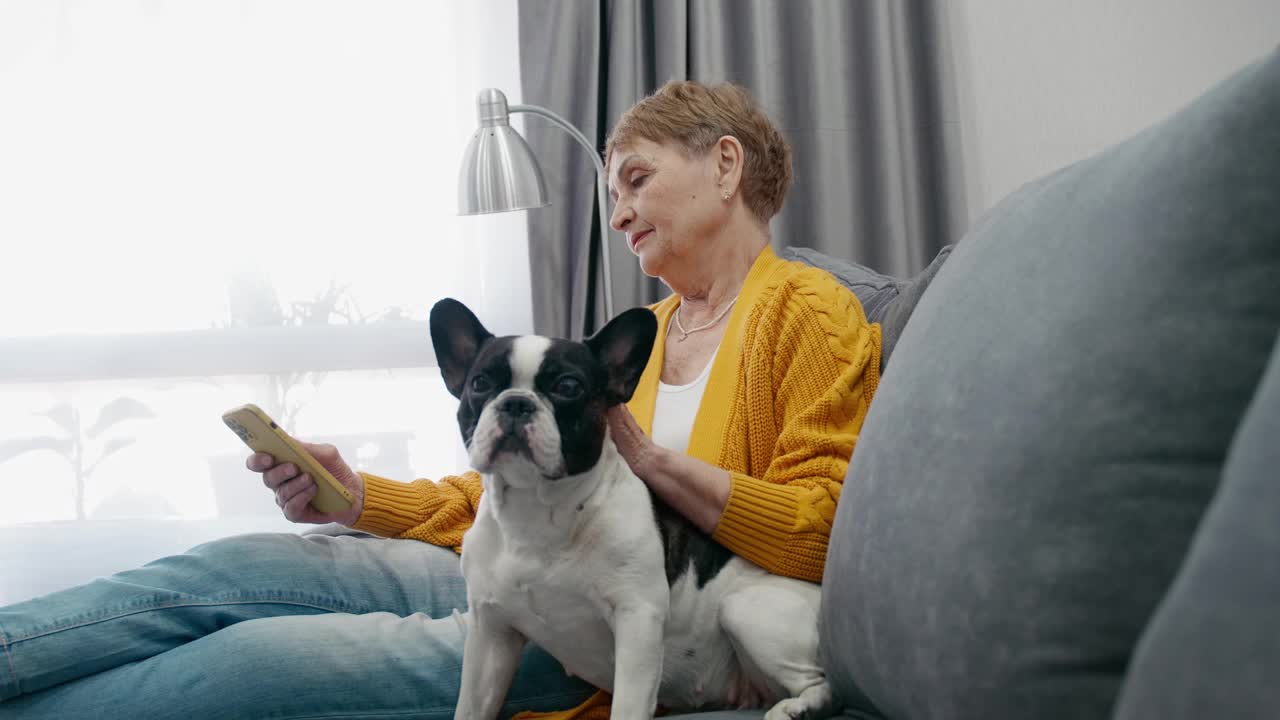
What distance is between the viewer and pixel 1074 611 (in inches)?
24.0

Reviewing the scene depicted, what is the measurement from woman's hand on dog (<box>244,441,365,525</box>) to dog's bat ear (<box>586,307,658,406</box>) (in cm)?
43

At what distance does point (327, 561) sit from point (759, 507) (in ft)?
2.14

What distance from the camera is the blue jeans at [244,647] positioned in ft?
3.72

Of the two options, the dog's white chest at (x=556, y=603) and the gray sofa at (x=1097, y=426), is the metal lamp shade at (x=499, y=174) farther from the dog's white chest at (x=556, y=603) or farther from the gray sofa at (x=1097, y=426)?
the gray sofa at (x=1097, y=426)

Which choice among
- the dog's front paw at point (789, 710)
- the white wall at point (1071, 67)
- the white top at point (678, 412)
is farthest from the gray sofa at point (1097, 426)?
the white wall at point (1071, 67)

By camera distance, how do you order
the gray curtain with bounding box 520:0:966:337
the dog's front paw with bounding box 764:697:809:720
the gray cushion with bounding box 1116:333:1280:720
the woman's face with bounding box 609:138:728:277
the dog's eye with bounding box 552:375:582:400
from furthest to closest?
the gray curtain with bounding box 520:0:966:337, the woman's face with bounding box 609:138:728:277, the dog's eye with bounding box 552:375:582:400, the dog's front paw with bounding box 764:697:809:720, the gray cushion with bounding box 1116:333:1280:720

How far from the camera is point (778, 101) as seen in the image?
8.04 ft

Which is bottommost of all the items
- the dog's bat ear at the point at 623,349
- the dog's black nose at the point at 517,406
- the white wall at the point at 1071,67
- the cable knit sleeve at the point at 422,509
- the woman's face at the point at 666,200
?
the cable knit sleeve at the point at 422,509

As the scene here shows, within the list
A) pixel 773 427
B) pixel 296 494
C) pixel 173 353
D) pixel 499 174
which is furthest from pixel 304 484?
pixel 173 353

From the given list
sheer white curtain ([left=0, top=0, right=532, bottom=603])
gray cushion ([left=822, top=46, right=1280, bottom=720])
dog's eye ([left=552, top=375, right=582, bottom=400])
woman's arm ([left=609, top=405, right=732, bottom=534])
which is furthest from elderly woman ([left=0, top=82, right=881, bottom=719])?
sheer white curtain ([left=0, top=0, right=532, bottom=603])

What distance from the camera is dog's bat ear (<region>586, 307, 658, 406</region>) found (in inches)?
45.8

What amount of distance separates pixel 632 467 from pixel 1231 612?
814mm

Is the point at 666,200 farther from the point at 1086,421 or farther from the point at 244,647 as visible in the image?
the point at 1086,421

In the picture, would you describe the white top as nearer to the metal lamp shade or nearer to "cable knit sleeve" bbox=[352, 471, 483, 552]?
"cable knit sleeve" bbox=[352, 471, 483, 552]
